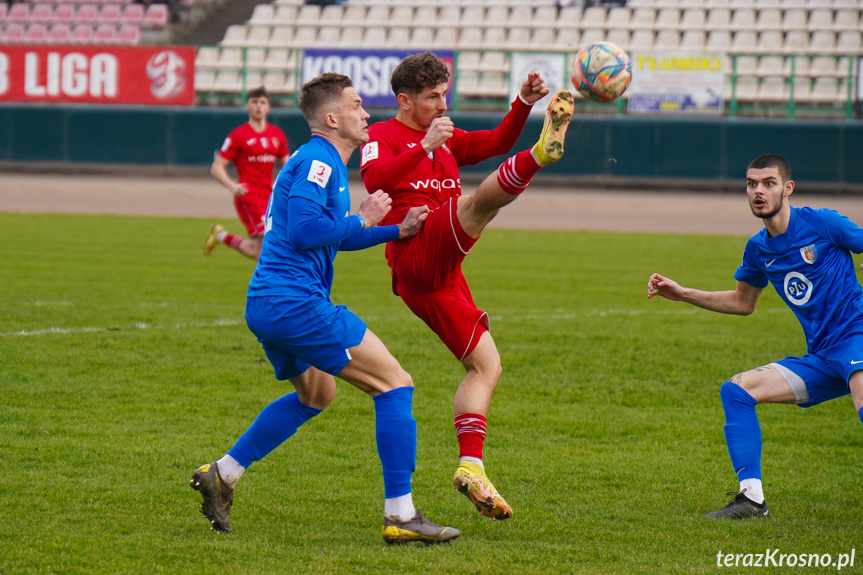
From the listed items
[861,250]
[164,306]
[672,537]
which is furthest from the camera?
[164,306]

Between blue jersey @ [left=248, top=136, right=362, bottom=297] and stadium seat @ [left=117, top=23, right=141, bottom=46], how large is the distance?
28.7 meters

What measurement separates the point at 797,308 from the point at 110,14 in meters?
31.5

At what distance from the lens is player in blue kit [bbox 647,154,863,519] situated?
505cm

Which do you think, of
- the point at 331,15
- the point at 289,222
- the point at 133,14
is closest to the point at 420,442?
the point at 289,222

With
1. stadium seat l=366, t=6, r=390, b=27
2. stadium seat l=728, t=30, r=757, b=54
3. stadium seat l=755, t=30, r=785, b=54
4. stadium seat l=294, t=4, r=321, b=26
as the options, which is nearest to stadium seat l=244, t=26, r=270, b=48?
stadium seat l=294, t=4, r=321, b=26

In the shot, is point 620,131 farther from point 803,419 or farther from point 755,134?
point 803,419

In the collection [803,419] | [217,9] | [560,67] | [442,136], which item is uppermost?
[217,9]

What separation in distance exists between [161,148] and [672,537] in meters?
26.3

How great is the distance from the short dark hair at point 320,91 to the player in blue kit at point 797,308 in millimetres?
2044

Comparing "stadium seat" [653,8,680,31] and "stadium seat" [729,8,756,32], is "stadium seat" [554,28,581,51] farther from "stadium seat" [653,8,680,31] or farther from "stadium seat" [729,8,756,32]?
"stadium seat" [729,8,756,32]

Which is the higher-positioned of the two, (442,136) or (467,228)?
(442,136)

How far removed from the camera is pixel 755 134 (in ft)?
84.6

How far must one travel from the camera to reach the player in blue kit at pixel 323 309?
444 cm

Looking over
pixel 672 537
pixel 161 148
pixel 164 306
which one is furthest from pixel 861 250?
pixel 161 148
